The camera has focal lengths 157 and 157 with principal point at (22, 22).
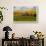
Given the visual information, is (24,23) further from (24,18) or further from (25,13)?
(25,13)

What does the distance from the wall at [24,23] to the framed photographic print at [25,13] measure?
116 millimetres

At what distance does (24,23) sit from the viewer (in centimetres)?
497

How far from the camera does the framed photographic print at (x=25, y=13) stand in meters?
4.92

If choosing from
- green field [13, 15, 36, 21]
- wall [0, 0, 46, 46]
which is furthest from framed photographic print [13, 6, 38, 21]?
wall [0, 0, 46, 46]

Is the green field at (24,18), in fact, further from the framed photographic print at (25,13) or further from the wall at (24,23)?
the wall at (24,23)

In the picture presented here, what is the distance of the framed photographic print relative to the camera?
492 centimetres

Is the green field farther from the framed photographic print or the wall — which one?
the wall

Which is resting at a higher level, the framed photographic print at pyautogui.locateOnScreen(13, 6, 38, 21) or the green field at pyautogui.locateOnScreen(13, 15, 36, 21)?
the framed photographic print at pyautogui.locateOnScreen(13, 6, 38, 21)

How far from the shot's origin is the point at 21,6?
4.93 metres

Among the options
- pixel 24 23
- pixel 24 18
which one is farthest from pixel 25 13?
pixel 24 23

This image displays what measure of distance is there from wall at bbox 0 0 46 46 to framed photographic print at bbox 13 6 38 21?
0.38 ft

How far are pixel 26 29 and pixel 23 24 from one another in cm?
19

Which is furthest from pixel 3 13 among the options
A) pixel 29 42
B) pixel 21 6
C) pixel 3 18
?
pixel 29 42

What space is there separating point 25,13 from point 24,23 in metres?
0.32
